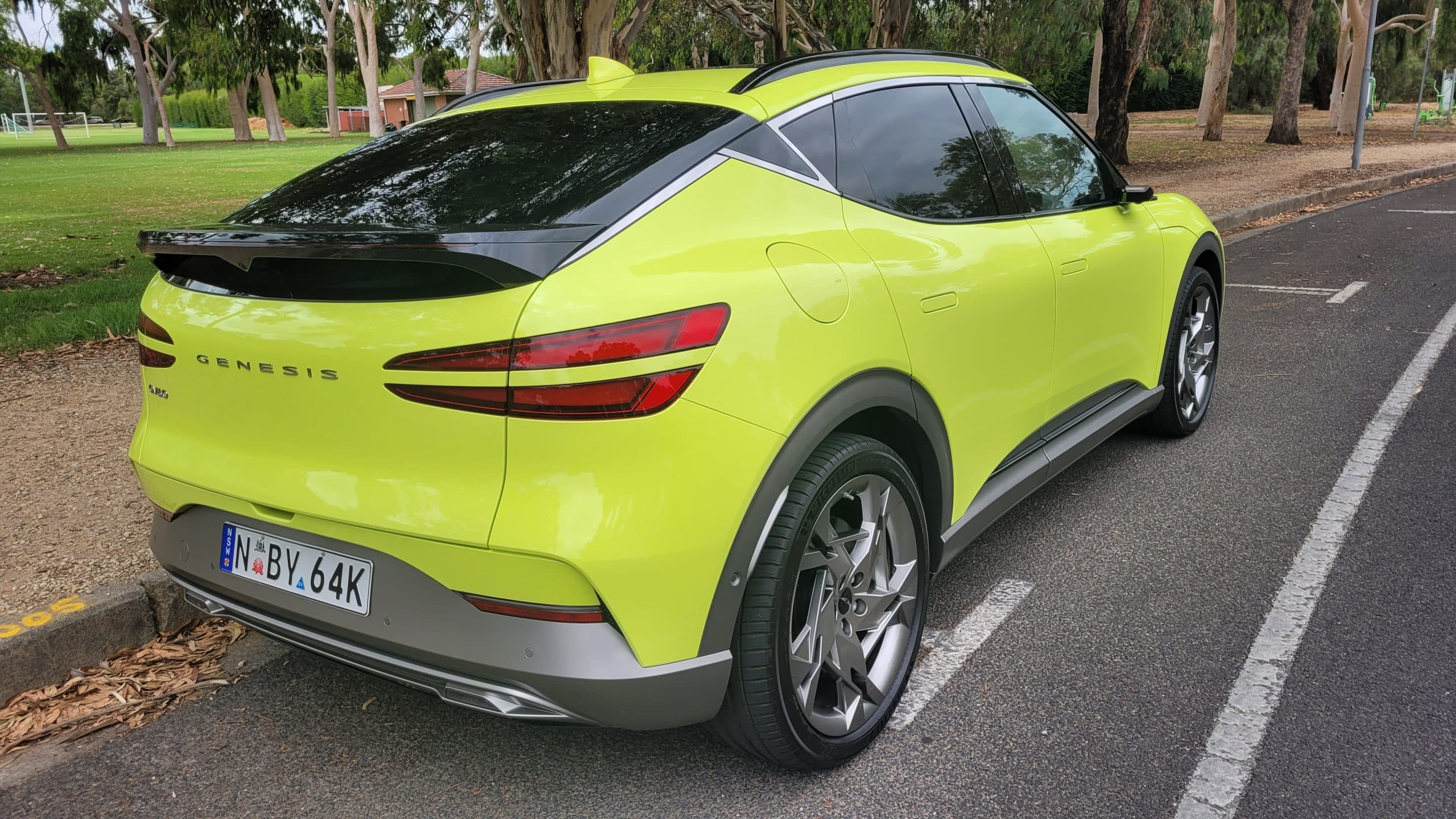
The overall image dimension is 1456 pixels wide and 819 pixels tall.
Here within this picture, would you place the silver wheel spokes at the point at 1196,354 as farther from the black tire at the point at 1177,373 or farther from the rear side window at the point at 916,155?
the rear side window at the point at 916,155

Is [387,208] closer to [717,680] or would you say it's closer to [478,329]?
[478,329]

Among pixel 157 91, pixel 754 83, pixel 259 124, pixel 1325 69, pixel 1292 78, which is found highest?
pixel 1325 69

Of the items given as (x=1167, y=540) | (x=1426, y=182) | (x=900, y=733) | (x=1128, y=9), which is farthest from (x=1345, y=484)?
(x=1128, y=9)

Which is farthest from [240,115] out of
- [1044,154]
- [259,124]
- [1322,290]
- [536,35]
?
[1044,154]

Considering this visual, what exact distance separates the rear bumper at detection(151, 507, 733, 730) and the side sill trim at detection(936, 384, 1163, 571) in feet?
3.59

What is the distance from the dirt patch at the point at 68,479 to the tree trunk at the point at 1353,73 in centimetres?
2919

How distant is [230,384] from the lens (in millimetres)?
2350

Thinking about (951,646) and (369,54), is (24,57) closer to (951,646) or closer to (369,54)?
(369,54)

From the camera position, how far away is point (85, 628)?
124 inches

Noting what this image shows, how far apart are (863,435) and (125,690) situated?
2254mm

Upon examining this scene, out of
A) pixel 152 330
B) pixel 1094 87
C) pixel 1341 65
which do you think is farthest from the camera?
pixel 1341 65

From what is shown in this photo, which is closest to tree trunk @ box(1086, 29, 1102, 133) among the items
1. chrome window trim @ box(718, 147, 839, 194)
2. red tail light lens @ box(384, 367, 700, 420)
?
chrome window trim @ box(718, 147, 839, 194)

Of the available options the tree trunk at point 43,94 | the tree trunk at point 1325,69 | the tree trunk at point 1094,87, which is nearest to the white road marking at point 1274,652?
the tree trunk at point 1094,87

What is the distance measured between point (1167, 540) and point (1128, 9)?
18.4 meters
